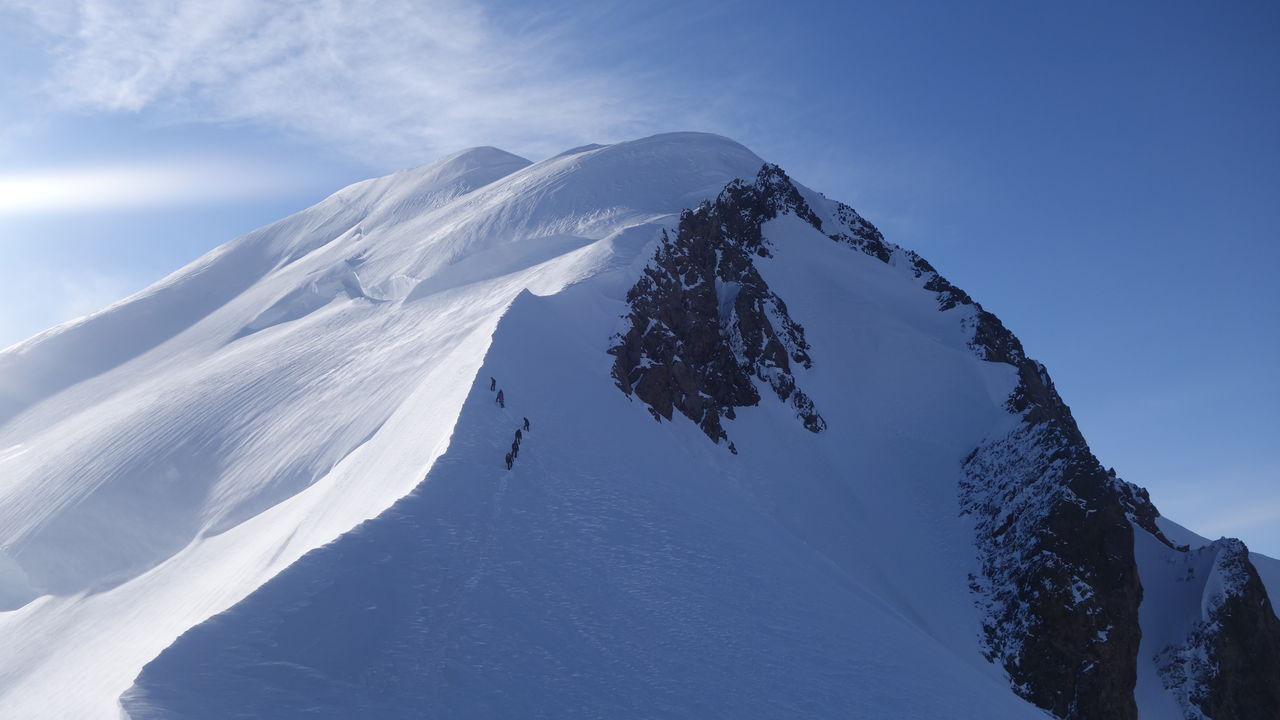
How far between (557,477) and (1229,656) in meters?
24.5

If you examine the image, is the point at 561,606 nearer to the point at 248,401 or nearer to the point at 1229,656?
the point at 248,401

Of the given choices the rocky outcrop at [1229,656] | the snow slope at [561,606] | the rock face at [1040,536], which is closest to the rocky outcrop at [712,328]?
the rock face at [1040,536]

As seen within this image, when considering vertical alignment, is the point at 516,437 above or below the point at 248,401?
above

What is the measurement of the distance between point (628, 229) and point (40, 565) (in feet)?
71.8

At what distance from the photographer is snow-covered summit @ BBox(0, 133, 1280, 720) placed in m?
8.42

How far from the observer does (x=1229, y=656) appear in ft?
82.1

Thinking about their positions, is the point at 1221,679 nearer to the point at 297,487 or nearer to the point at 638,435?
the point at 638,435

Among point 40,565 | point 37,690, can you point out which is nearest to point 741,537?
point 37,690

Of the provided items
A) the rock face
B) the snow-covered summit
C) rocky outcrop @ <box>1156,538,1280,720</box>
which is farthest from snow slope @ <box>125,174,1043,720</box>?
rocky outcrop @ <box>1156,538,1280,720</box>

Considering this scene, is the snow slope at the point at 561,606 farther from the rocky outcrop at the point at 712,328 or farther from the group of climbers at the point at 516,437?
the rocky outcrop at the point at 712,328

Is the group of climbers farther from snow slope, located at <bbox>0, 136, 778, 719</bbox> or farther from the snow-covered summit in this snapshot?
snow slope, located at <bbox>0, 136, 778, 719</bbox>

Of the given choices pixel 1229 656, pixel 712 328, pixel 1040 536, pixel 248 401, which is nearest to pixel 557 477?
pixel 248 401

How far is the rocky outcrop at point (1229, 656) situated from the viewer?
2464cm

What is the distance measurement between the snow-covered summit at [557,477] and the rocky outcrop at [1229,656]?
0.51 metres
